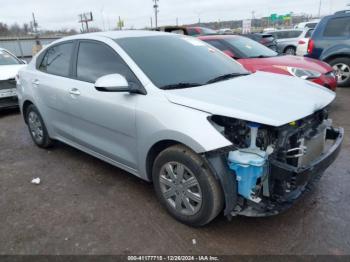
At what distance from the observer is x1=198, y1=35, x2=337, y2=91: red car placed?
5.86 metres

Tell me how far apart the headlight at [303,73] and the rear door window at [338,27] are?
305 centimetres

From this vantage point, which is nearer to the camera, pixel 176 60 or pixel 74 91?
pixel 176 60

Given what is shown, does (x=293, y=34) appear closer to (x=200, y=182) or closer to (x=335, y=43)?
(x=335, y=43)

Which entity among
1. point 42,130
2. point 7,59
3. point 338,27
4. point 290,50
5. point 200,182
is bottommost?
point 290,50

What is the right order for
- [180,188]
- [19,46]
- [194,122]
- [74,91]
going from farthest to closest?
[19,46] < [74,91] < [180,188] < [194,122]

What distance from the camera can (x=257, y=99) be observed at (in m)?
2.58

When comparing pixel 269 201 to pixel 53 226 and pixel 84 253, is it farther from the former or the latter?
pixel 53 226

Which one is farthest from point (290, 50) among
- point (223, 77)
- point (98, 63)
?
point (98, 63)

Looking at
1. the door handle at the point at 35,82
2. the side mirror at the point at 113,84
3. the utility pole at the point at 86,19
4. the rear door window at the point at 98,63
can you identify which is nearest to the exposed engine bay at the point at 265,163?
the side mirror at the point at 113,84

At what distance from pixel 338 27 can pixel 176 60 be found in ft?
21.9

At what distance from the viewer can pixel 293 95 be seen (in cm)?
276

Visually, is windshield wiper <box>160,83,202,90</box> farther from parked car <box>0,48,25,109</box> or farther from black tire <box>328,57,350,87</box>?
black tire <box>328,57,350,87</box>

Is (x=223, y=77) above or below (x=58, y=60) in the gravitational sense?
below

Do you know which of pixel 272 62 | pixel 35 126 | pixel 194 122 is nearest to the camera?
pixel 194 122
